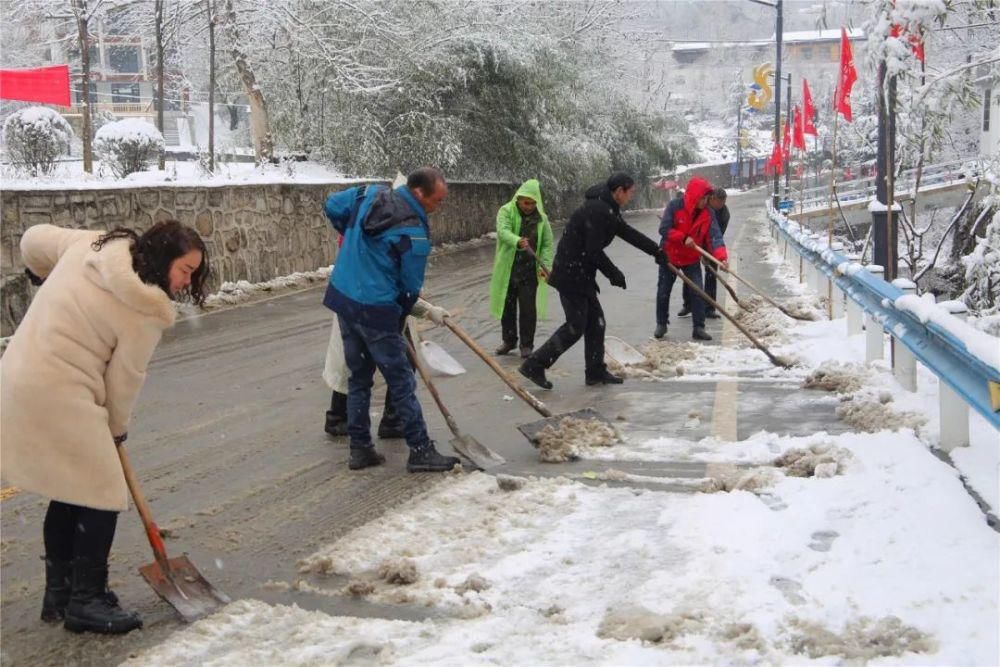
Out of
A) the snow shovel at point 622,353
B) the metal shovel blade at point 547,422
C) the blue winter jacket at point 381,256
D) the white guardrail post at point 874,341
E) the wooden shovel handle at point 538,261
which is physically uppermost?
the blue winter jacket at point 381,256

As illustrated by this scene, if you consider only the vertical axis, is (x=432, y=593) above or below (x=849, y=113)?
below

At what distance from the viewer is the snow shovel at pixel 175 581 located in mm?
4176

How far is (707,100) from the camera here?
149875 mm

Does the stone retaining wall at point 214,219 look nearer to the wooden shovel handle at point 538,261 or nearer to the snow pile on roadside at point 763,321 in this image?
the wooden shovel handle at point 538,261

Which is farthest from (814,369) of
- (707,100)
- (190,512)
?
(707,100)

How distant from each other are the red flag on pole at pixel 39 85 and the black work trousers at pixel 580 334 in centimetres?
824

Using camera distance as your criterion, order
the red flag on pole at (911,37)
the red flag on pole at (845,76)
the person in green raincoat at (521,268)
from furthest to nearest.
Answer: the red flag on pole at (845,76), the person in green raincoat at (521,268), the red flag on pole at (911,37)

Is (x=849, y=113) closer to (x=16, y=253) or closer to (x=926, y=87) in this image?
(x=926, y=87)

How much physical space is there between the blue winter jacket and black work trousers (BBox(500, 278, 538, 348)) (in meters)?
4.14

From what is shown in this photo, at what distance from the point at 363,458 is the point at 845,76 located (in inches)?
461

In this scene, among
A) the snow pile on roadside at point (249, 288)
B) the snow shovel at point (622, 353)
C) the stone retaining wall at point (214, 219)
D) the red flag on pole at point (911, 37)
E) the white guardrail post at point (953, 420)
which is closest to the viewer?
the white guardrail post at point (953, 420)

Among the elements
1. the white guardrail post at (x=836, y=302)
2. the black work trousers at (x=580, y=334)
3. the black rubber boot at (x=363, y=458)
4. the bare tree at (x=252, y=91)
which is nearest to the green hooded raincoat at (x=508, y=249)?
the black work trousers at (x=580, y=334)

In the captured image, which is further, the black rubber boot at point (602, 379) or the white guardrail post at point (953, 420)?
the black rubber boot at point (602, 379)

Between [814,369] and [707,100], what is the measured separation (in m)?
147
